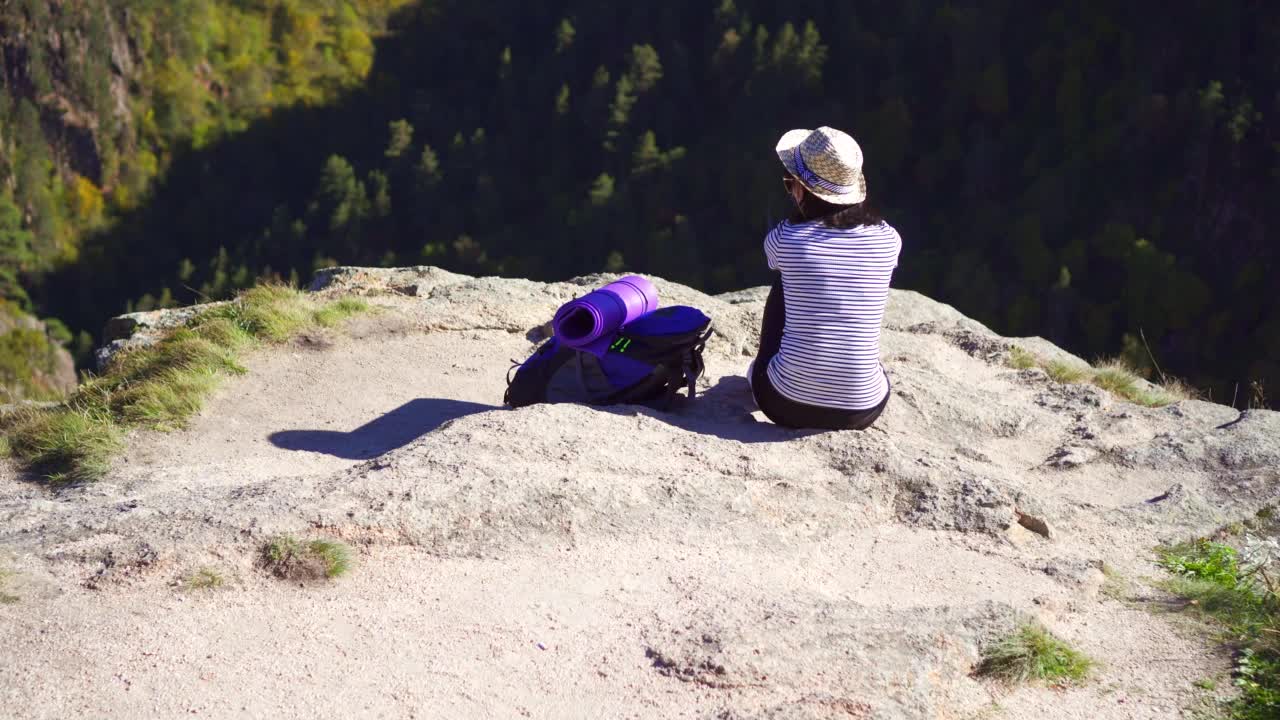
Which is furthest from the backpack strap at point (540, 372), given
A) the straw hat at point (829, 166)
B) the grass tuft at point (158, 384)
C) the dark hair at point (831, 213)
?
the grass tuft at point (158, 384)

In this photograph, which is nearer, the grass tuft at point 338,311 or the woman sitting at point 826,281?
the woman sitting at point 826,281

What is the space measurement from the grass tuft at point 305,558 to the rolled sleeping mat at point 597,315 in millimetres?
1823

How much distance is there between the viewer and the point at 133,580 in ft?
11.6

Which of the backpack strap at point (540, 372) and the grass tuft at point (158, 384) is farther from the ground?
the backpack strap at point (540, 372)

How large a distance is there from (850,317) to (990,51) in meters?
50.4

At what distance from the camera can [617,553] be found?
3.94m

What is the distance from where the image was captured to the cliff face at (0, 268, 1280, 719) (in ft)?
10.5

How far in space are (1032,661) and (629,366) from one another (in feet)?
7.58

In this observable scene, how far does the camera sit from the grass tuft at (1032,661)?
133 inches

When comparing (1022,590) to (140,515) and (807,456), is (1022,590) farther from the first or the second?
(140,515)

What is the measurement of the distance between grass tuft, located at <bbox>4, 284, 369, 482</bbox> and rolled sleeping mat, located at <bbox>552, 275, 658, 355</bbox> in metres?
1.87

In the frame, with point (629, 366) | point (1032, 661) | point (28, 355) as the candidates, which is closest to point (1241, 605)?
point (1032, 661)

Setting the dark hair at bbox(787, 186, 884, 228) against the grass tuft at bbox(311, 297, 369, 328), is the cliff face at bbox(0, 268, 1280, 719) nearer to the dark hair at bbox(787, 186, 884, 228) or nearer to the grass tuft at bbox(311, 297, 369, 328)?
the grass tuft at bbox(311, 297, 369, 328)

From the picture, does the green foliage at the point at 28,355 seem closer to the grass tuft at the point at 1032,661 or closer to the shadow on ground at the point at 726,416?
the shadow on ground at the point at 726,416
